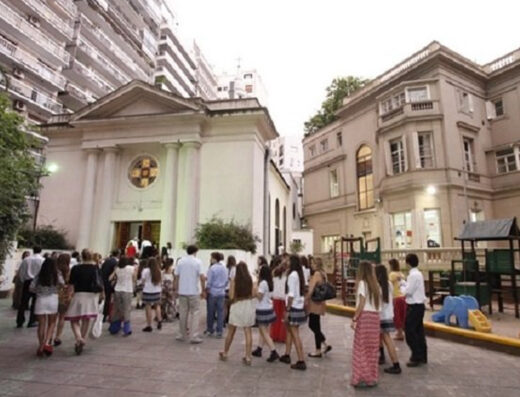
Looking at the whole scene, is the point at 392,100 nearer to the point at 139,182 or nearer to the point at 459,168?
the point at 459,168

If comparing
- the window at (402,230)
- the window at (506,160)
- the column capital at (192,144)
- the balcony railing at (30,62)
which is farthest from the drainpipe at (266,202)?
the balcony railing at (30,62)

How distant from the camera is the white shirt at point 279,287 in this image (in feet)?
20.4

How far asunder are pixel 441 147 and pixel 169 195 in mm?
15267

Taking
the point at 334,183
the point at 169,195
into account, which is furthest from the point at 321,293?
the point at 334,183

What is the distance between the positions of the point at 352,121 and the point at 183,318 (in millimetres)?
22171

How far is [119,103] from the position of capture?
18.4 meters

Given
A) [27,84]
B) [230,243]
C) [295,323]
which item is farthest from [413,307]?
[27,84]

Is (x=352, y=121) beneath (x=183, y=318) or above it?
above

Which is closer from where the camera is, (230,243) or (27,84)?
(230,243)

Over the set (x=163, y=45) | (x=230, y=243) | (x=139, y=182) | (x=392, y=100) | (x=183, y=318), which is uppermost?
(x=163, y=45)

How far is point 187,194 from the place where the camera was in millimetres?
16953

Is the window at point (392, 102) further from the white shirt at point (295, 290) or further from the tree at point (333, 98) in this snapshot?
the white shirt at point (295, 290)

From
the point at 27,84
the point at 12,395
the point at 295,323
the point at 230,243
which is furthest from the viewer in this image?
the point at 27,84

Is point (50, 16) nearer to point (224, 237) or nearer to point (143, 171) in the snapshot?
point (143, 171)
